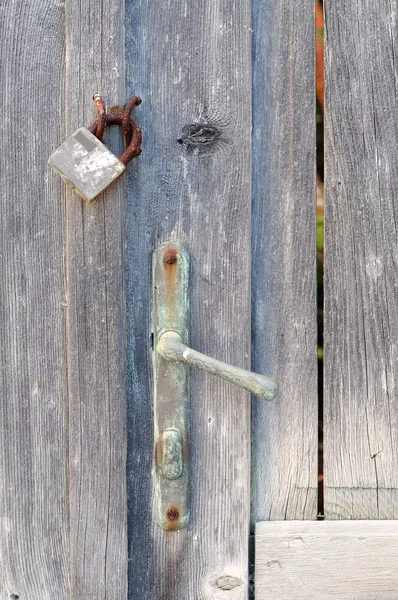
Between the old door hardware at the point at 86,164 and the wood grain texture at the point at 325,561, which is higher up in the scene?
the old door hardware at the point at 86,164

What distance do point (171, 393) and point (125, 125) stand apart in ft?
1.17

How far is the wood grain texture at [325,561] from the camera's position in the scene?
882 millimetres

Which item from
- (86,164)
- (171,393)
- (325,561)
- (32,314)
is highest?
(86,164)

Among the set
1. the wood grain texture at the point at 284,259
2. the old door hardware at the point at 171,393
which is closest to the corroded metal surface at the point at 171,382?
the old door hardware at the point at 171,393

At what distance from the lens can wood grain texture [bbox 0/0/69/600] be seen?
86cm

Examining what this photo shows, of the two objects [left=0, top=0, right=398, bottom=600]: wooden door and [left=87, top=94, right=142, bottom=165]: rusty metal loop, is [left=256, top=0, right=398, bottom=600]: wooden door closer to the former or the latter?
[left=0, top=0, right=398, bottom=600]: wooden door

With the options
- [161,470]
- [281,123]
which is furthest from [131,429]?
[281,123]

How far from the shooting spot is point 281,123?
0.89m

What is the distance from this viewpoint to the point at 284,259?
896 mm

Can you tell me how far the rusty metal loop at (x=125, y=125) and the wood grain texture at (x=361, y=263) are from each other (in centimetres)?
26

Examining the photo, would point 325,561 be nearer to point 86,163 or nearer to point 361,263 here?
point 361,263

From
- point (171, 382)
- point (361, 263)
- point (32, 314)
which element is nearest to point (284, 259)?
point (361, 263)

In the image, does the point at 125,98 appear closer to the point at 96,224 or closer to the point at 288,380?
the point at 96,224

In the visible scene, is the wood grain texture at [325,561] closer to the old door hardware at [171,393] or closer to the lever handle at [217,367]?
the old door hardware at [171,393]
